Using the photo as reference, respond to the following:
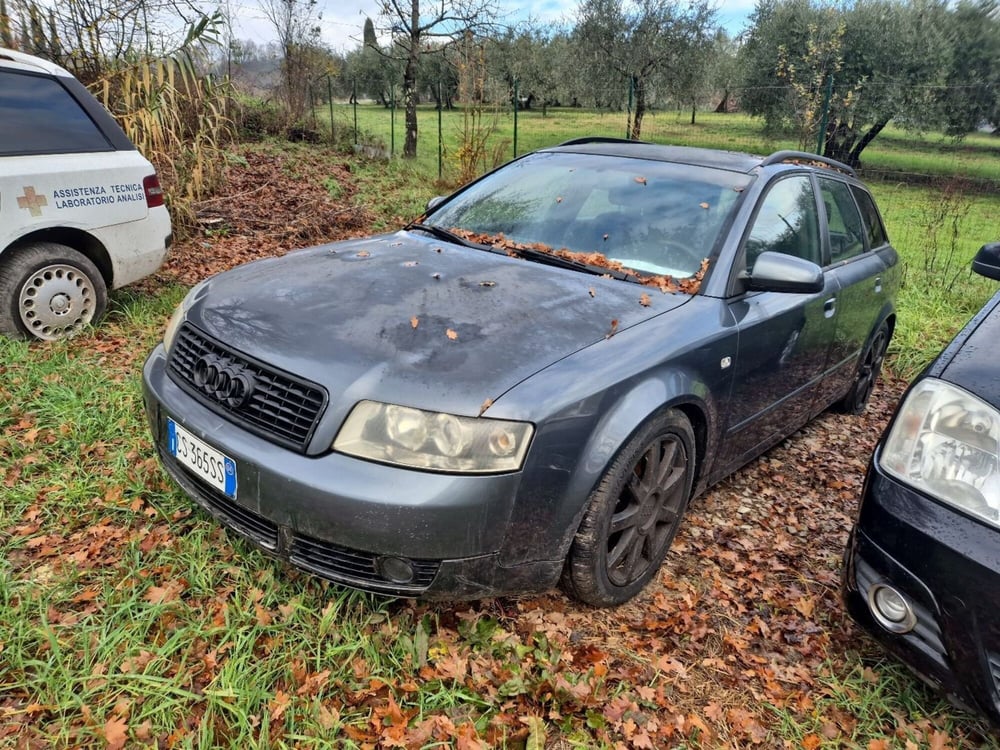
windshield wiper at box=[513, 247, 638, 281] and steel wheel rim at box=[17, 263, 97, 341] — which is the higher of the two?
windshield wiper at box=[513, 247, 638, 281]

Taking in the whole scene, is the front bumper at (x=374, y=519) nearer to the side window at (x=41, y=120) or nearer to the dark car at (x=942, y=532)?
the dark car at (x=942, y=532)

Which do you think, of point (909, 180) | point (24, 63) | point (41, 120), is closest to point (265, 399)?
point (41, 120)

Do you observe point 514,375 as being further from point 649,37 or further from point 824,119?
point 649,37

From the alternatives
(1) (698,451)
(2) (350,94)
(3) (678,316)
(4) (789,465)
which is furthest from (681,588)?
(2) (350,94)

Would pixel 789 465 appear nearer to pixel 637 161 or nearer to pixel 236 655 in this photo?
pixel 637 161

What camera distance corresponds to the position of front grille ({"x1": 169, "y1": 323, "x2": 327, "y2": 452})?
74.7 inches

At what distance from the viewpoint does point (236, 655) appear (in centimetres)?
200

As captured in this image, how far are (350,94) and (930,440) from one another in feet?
54.1

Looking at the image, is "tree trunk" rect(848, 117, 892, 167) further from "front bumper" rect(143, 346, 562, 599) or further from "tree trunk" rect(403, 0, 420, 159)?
"front bumper" rect(143, 346, 562, 599)

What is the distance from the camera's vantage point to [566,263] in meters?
2.74

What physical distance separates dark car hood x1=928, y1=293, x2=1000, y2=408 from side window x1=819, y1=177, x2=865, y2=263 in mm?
1436

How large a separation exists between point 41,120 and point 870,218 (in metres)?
5.08

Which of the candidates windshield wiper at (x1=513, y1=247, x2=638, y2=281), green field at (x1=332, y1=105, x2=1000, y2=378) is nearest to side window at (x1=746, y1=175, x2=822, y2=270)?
windshield wiper at (x1=513, y1=247, x2=638, y2=281)

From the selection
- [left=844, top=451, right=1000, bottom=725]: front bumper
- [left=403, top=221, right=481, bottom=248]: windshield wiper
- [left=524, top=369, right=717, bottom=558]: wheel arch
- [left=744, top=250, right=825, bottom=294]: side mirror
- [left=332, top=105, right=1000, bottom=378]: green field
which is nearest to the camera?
[left=844, top=451, right=1000, bottom=725]: front bumper
